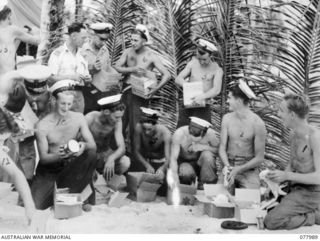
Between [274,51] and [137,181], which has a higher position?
[274,51]

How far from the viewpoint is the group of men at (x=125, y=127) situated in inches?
193

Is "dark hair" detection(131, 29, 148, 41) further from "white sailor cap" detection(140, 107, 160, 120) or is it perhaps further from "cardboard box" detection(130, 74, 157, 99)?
"white sailor cap" detection(140, 107, 160, 120)

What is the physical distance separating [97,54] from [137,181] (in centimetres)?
123

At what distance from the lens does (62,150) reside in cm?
504

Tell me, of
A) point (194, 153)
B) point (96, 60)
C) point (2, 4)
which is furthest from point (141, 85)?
point (2, 4)

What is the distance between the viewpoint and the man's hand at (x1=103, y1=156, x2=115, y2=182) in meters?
5.27

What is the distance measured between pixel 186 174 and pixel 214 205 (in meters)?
0.49

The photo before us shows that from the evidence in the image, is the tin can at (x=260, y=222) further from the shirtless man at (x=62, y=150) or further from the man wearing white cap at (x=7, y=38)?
the man wearing white cap at (x=7, y=38)

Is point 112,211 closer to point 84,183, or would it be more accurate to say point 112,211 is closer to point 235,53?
point 84,183

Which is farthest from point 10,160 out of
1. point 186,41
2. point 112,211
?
point 186,41

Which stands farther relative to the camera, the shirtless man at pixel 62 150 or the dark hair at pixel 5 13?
the shirtless man at pixel 62 150

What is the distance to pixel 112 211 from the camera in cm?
504

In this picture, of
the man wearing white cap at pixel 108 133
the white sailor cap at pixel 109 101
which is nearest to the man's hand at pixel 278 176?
the man wearing white cap at pixel 108 133

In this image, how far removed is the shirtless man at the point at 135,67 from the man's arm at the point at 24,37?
2.67 feet
